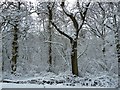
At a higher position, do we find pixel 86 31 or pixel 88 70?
pixel 86 31

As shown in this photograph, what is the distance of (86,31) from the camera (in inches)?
736

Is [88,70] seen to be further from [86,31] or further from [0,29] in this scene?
[0,29]

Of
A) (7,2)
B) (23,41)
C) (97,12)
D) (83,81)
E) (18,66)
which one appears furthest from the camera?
(23,41)

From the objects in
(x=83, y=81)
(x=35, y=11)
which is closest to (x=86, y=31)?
(x=35, y=11)

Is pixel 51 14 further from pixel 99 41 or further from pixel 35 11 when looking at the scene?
pixel 99 41

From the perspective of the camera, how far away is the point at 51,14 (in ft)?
57.1

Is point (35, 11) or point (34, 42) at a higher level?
point (35, 11)

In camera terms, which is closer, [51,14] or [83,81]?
[83,81]

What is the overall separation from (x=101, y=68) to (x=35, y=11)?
6.40 m

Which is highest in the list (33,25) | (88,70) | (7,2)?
(7,2)

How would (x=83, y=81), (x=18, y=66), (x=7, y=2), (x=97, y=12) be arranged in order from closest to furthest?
(x=83, y=81), (x=7, y=2), (x=97, y=12), (x=18, y=66)

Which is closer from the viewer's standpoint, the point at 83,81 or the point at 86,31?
the point at 83,81

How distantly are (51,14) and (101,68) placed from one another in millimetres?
5525

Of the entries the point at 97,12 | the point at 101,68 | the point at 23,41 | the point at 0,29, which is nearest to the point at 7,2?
the point at 0,29
